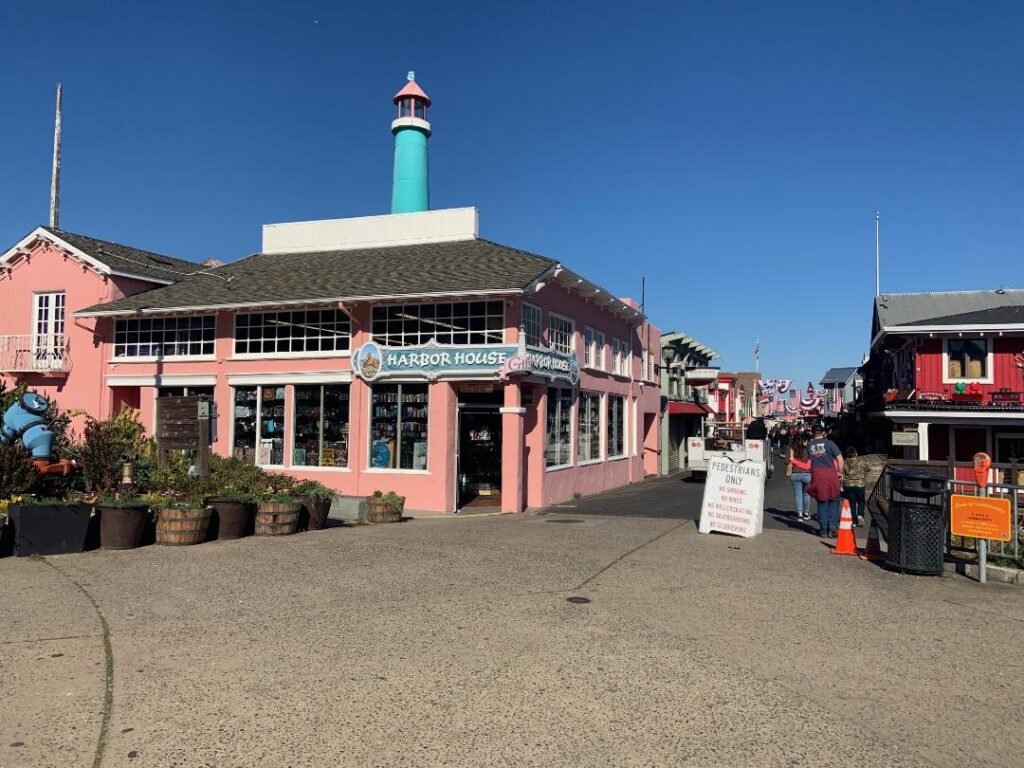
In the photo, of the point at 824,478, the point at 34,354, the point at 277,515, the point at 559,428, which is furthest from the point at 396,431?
the point at 34,354

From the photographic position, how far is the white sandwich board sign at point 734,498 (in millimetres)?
12625

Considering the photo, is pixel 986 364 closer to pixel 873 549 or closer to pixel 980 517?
pixel 873 549

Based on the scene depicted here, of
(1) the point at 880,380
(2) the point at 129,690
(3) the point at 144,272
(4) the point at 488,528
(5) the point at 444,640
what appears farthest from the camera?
(1) the point at 880,380

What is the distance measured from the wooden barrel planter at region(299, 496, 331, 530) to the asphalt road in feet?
19.0

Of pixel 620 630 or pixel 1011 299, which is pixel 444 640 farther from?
pixel 1011 299

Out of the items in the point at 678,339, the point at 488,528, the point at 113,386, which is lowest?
the point at 488,528

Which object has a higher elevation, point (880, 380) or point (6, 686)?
point (880, 380)

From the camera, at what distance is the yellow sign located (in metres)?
8.97

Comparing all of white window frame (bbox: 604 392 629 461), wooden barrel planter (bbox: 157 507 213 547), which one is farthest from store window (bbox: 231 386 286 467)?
white window frame (bbox: 604 392 629 461)

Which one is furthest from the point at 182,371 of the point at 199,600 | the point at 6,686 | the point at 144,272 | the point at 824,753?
the point at 824,753

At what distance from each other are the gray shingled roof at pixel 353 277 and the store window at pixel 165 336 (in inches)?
24.1

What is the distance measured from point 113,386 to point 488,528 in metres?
12.6

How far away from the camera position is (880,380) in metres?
35.2

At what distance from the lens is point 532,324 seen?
18.1m
